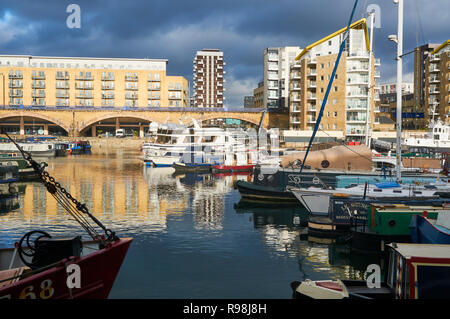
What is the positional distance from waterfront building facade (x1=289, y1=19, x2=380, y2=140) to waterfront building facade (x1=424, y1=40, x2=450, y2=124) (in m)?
13.5

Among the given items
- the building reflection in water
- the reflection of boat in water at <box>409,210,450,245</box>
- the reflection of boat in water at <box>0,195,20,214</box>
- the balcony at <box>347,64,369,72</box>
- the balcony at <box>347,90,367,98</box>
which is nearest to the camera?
the reflection of boat in water at <box>409,210,450,245</box>

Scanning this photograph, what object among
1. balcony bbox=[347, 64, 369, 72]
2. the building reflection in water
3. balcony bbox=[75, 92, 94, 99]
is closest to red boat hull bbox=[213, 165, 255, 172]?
the building reflection in water

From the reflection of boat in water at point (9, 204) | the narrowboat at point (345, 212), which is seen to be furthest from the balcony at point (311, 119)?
the narrowboat at point (345, 212)

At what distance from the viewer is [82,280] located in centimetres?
1190

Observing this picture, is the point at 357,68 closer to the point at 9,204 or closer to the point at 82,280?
the point at 9,204

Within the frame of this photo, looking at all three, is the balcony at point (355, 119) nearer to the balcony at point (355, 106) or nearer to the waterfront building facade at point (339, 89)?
the waterfront building facade at point (339, 89)

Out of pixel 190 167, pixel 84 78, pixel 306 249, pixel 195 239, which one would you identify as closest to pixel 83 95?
pixel 84 78

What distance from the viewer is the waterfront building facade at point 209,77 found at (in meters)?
169

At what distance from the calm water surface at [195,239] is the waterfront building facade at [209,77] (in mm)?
131075

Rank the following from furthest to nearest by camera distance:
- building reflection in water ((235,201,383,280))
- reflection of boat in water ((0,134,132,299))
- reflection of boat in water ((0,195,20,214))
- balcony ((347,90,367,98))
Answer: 1. balcony ((347,90,367,98))
2. reflection of boat in water ((0,195,20,214))
3. building reflection in water ((235,201,383,280))
4. reflection of boat in water ((0,134,132,299))

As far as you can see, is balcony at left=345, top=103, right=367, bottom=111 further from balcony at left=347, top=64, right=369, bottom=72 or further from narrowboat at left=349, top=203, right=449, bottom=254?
narrowboat at left=349, top=203, right=449, bottom=254

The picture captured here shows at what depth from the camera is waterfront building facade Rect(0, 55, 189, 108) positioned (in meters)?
119

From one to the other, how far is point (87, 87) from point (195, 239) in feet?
351

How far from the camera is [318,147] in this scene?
51.5m
